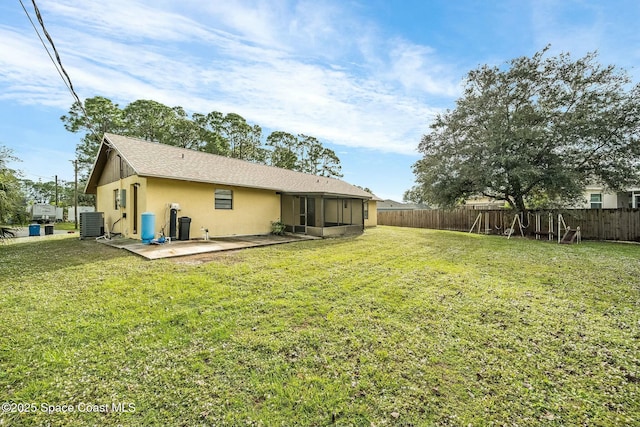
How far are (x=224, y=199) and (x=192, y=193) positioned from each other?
1.37 meters

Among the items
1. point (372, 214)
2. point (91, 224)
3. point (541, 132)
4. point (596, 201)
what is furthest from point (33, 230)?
point (596, 201)

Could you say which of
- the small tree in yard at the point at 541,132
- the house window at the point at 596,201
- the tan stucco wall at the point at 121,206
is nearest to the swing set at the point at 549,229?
the small tree in yard at the point at 541,132

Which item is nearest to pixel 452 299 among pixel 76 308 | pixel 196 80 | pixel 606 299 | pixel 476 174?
pixel 606 299

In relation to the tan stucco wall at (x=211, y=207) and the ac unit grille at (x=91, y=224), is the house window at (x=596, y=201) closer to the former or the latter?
the tan stucco wall at (x=211, y=207)

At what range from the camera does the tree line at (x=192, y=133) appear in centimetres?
2288

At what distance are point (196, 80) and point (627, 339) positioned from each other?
1238 centimetres

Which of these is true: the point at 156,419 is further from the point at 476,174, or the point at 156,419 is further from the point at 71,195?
the point at 71,195

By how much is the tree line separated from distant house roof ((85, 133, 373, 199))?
1126cm

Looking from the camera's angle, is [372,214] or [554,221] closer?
[554,221]

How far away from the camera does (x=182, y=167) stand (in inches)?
419

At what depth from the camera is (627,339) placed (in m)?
3.11

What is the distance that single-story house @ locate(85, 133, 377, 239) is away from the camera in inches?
382

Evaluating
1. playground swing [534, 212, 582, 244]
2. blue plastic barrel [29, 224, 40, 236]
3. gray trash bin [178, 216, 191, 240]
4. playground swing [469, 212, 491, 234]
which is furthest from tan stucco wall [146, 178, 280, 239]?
playground swing [534, 212, 582, 244]

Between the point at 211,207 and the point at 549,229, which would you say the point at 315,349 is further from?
the point at 549,229
